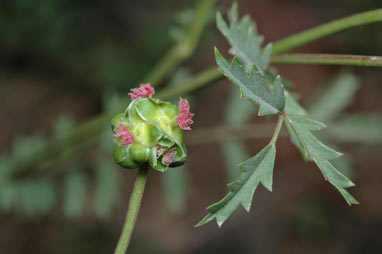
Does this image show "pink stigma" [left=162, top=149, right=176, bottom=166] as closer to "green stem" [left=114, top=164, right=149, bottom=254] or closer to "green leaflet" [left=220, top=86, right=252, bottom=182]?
"green stem" [left=114, top=164, right=149, bottom=254]

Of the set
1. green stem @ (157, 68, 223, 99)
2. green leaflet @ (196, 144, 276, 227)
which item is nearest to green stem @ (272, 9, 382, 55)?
green stem @ (157, 68, 223, 99)

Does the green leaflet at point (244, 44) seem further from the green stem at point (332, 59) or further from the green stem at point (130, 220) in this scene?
the green stem at point (130, 220)

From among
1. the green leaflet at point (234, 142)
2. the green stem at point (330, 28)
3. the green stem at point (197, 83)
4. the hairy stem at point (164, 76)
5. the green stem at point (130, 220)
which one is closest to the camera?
the green stem at point (130, 220)

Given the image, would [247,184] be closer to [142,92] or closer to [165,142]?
[165,142]

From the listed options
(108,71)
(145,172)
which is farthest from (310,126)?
(108,71)

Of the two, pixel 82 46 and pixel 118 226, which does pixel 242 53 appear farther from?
pixel 118 226

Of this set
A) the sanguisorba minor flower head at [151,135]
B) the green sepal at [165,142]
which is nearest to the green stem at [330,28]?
the sanguisorba minor flower head at [151,135]
